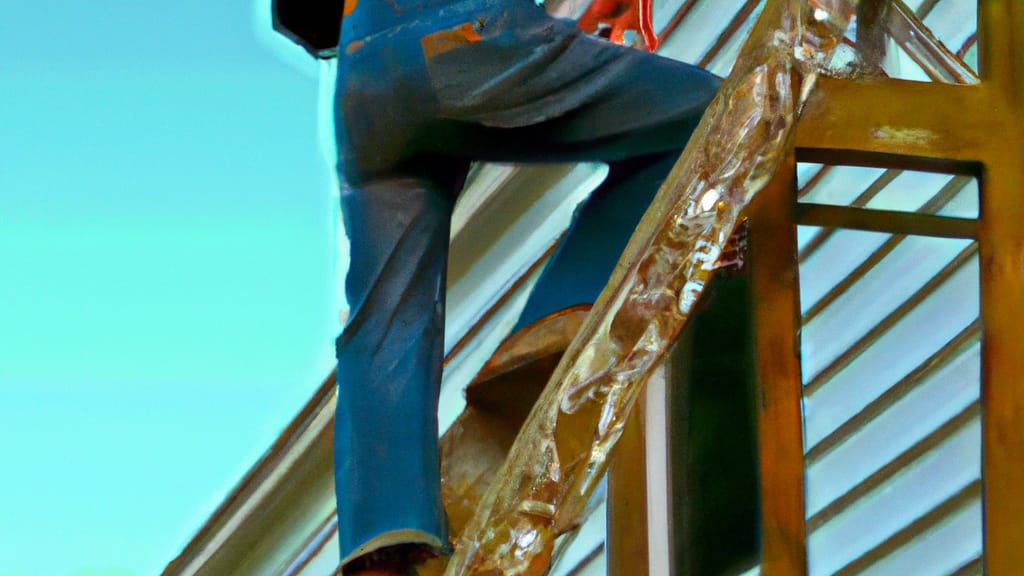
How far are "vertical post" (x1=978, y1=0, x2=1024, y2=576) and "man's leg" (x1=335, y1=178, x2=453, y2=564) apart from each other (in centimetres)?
66

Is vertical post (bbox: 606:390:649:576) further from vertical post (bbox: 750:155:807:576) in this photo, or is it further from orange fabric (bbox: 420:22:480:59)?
orange fabric (bbox: 420:22:480:59)

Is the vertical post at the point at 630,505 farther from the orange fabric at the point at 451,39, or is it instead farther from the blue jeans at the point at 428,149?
the orange fabric at the point at 451,39

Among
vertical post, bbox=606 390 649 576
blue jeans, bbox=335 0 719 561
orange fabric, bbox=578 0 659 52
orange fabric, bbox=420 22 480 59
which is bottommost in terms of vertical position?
vertical post, bbox=606 390 649 576

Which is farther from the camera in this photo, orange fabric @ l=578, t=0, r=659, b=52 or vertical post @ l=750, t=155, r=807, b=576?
orange fabric @ l=578, t=0, r=659, b=52

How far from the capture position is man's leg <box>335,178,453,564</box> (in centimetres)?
254

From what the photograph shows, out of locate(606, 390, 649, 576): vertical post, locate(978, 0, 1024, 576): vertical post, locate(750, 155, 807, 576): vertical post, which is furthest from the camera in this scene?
locate(606, 390, 649, 576): vertical post

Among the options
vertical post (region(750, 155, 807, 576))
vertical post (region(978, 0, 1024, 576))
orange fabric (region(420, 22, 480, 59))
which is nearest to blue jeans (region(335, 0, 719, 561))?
orange fabric (region(420, 22, 480, 59))

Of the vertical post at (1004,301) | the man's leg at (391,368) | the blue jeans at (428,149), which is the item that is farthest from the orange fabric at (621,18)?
the vertical post at (1004,301)

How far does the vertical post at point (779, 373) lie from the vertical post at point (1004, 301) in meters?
0.22

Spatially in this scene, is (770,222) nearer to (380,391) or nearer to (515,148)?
(515,148)

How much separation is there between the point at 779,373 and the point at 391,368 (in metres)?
0.48

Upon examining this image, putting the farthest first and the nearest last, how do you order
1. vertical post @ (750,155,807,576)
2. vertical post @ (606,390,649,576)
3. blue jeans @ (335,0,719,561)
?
vertical post @ (606,390,649,576), blue jeans @ (335,0,719,561), vertical post @ (750,155,807,576)

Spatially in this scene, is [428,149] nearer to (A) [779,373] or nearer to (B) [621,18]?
(B) [621,18]

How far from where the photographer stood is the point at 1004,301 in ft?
7.95
